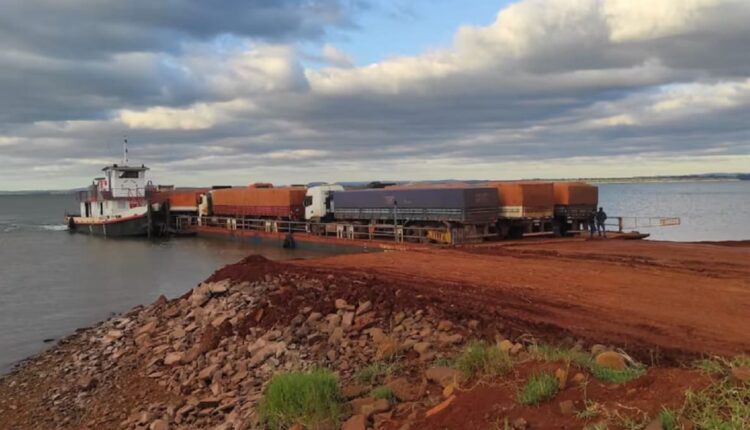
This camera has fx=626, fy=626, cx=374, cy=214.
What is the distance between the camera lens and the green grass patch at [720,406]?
446 cm

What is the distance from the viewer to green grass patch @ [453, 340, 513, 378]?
22.0ft

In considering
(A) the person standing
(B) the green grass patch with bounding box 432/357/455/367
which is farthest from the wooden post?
(B) the green grass patch with bounding box 432/357/455/367

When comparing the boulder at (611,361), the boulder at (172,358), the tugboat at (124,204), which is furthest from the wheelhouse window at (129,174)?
the boulder at (611,361)

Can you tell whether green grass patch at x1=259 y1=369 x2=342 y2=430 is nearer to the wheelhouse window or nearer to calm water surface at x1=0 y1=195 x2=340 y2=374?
calm water surface at x1=0 y1=195 x2=340 y2=374

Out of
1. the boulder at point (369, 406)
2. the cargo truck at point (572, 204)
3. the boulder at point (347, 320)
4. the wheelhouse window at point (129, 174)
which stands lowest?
the boulder at point (369, 406)

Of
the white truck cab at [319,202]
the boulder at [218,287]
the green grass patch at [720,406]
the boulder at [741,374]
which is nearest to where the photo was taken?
the green grass patch at [720,406]

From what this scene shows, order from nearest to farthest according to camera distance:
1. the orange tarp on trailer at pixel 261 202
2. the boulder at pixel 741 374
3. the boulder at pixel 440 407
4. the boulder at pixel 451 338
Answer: the boulder at pixel 741 374, the boulder at pixel 440 407, the boulder at pixel 451 338, the orange tarp on trailer at pixel 261 202

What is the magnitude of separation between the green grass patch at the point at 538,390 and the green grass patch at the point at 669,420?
108 centimetres

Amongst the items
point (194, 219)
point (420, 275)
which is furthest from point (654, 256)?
point (194, 219)

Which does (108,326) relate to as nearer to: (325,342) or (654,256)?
(325,342)

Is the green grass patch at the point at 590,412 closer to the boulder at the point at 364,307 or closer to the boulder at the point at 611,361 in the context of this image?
the boulder at the point at 611,361

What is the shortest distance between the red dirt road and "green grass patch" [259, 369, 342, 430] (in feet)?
14.9

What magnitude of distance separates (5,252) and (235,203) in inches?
706

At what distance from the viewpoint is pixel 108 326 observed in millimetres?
18266
